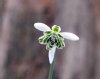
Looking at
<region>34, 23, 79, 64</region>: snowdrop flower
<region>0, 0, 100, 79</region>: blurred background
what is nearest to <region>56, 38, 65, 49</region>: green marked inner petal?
<region>34, 23, 79, 64</region>: snowdrop flower

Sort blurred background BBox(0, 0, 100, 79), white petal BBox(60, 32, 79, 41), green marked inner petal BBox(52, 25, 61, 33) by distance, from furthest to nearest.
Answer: blurred background BBox(0, 0, 100, 79) → green marked inner petal BBox(52, 25, 61, 33) → white petal BBox(60, 32, 79, 41)

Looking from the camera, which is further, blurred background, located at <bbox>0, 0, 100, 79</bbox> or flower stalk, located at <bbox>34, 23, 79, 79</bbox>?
blurred background, located at <bbox>0, 0, 100, 79</bbox>

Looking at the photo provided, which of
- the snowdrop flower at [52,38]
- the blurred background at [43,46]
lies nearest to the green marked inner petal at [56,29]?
the snowdrop flower at [52,38]

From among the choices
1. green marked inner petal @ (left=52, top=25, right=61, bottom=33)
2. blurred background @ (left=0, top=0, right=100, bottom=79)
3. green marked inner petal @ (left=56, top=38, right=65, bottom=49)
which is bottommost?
green marked inner petal @ (left=56, top=38, right=65, bottom=49)

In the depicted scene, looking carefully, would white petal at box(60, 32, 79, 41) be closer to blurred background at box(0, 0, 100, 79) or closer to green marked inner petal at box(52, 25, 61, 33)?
green marked inner petal at box(52, 25, 61, 33)

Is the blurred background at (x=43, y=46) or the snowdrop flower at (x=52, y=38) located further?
the blurred background at (x=43, y=46)

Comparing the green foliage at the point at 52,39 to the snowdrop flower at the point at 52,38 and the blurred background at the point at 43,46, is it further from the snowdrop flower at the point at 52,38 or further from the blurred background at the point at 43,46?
the blurred background at the point at 43,46

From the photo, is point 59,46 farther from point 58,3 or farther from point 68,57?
point 58,3

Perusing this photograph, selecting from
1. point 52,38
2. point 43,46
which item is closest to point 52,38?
point 52,38

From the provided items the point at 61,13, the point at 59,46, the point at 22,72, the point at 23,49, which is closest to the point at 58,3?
the point at 61,13
